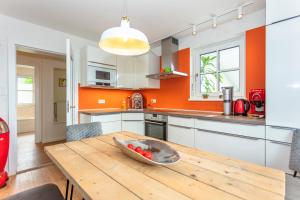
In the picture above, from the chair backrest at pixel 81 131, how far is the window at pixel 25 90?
5101 millimetres

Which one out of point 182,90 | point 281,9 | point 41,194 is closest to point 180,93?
point 182,90

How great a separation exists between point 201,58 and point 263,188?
2584mm

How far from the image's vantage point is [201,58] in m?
2.96

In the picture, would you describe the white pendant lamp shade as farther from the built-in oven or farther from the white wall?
the white wall

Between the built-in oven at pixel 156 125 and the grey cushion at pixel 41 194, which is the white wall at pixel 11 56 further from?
the built-in oven at pixel 156 125

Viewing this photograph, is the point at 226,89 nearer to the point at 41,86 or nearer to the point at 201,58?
the point at 201,58

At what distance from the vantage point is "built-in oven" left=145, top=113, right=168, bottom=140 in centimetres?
272

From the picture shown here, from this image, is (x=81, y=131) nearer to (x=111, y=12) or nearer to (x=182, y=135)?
(x=182, y=135)

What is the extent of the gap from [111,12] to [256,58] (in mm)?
2091

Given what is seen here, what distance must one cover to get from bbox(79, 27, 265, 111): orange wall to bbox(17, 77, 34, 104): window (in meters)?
3.69

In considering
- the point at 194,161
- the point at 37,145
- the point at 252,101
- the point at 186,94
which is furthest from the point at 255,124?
the point at 37,145

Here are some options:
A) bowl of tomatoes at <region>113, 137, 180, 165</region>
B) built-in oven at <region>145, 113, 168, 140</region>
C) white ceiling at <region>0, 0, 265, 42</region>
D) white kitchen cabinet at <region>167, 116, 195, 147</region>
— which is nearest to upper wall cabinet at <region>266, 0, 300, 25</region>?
white ceiling at <region>0, 0, 265, 42</region>

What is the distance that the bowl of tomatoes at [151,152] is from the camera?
930mm

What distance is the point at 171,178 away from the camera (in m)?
0.80
